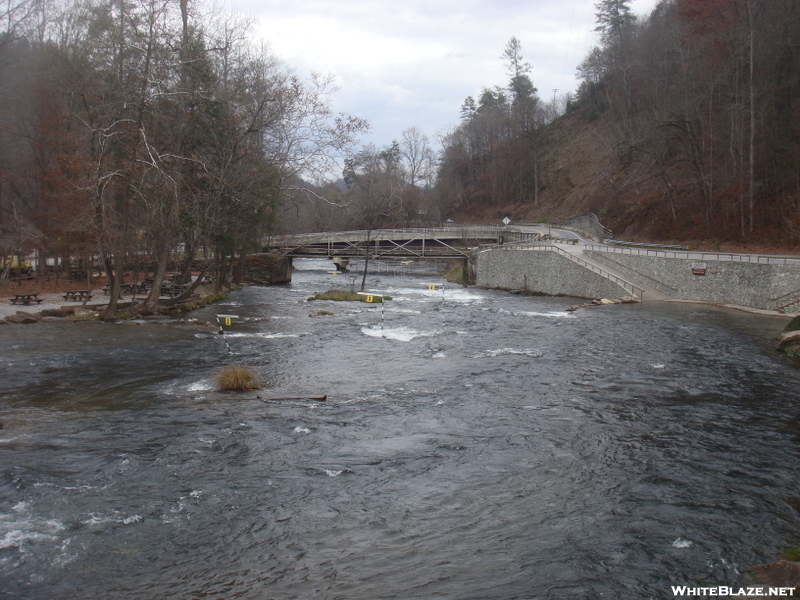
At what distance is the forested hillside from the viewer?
3650 cm

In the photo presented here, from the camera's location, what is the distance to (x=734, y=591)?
7137 mm

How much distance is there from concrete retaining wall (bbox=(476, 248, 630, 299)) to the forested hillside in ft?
32.6

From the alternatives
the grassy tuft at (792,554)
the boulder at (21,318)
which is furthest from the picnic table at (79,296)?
the grassy tuft at (792,554)

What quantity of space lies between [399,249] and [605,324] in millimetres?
36033

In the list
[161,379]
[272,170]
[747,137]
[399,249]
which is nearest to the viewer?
[161,379]

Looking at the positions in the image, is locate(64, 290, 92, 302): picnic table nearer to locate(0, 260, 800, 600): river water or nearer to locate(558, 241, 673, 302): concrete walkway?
locate(0, 260, 800, 600): river water

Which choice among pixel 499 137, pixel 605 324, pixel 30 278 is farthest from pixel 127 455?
pixel 499 137

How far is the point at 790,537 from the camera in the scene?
836 cm

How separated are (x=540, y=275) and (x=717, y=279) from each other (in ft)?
42.8

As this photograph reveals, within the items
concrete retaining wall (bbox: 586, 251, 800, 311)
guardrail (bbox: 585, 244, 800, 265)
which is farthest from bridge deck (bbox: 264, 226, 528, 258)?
concrete retaining wall (bbox: 586, 251, 800, 311)

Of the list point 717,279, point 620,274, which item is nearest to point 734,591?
point 717,279

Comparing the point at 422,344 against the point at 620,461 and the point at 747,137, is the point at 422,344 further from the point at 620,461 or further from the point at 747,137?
the point at 747,137

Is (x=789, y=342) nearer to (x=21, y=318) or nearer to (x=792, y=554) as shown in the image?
(x=792, y=554)

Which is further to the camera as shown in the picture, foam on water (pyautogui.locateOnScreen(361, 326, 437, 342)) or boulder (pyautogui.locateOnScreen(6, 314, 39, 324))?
foam on water (pyautogui.locateOnScreen(361, 326, 437, 342))
